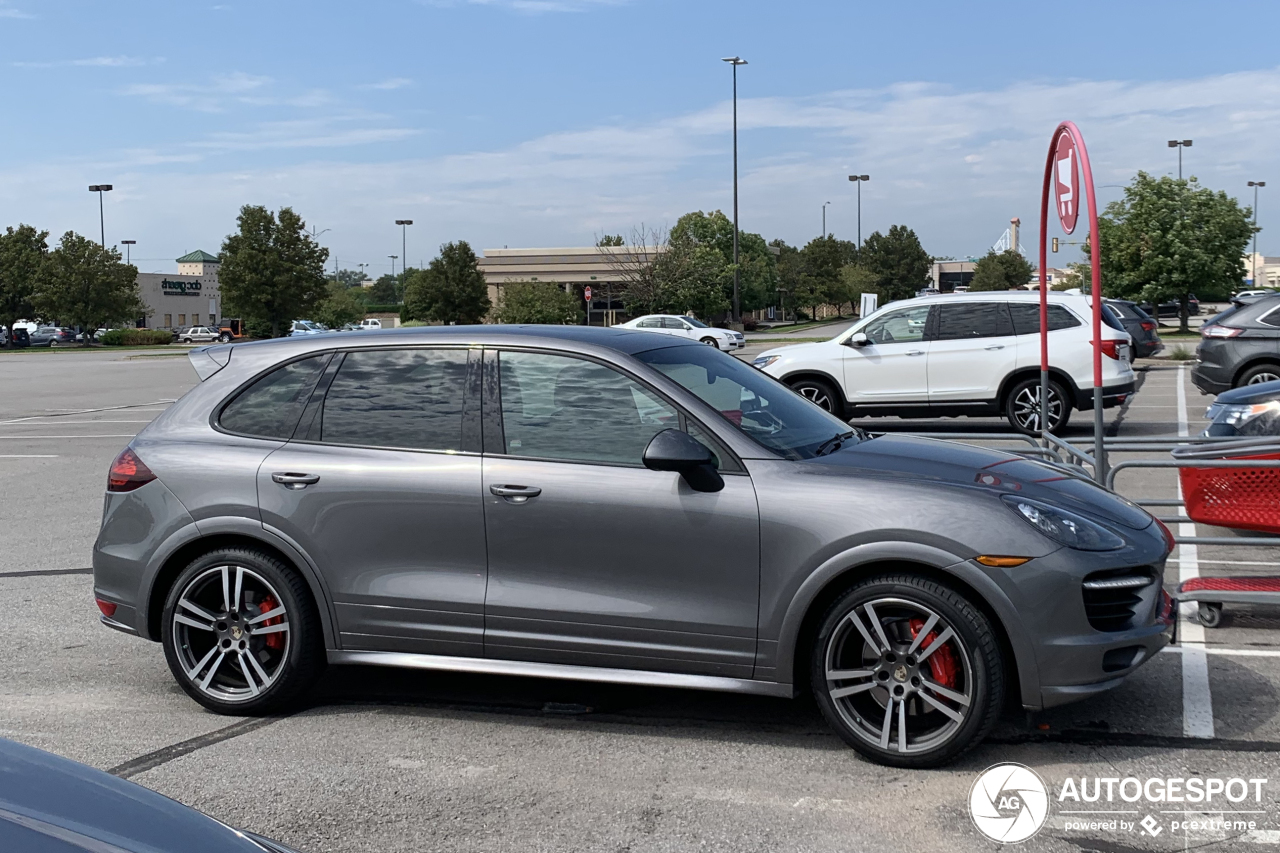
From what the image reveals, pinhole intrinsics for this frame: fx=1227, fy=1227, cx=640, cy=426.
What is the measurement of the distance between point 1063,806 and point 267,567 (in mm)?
3239

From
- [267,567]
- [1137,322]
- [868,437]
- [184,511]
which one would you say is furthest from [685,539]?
[1137,322]

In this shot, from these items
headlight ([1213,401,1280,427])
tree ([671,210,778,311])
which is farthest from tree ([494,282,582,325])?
headlight ([1213,401,1280,427])

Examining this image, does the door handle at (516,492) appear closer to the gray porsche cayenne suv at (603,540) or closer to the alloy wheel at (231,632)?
the gray porsche cayenne suv at (603,540)

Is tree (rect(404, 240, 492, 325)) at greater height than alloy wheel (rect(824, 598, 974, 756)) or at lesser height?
greater

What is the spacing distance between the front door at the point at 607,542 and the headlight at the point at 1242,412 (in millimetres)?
5694

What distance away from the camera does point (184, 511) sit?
17.2 feet

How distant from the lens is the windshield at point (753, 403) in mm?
4926

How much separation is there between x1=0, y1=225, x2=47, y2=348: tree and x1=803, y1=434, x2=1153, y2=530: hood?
8151cm

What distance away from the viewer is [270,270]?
226 feet

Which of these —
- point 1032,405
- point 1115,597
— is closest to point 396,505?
point 1115,597

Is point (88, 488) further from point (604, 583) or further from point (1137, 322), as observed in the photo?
point (1137, 322)

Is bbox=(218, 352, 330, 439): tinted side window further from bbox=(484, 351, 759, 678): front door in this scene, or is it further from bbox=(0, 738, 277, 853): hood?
bbox=(0, 738, 277, 853): hood

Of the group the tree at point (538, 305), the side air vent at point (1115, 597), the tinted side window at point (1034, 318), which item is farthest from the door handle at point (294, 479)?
the tree at point (538, 305)

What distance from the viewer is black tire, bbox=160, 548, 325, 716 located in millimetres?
5129
